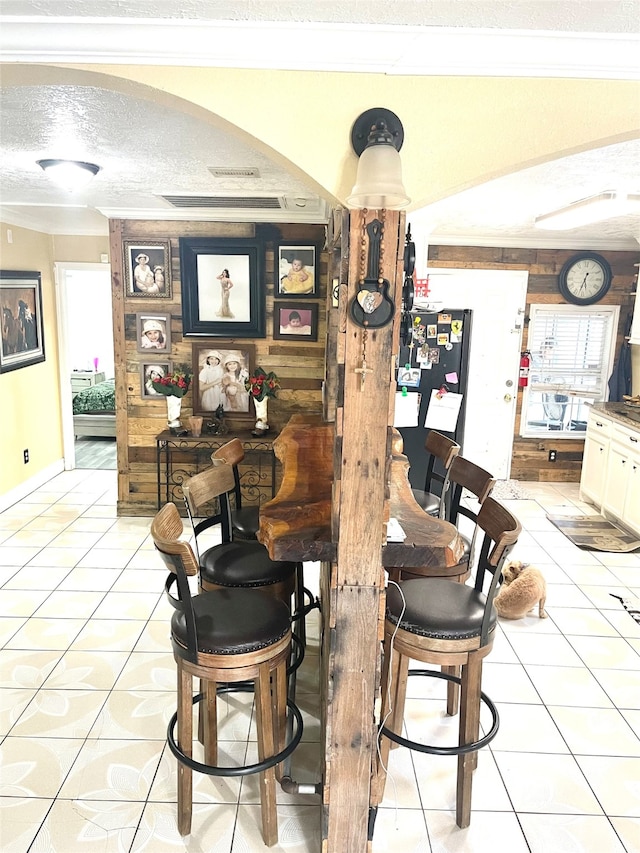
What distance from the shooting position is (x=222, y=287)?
189 inches

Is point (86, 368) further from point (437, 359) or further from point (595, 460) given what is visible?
point (595, 460)

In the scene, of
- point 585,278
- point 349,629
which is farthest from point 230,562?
point 585,278

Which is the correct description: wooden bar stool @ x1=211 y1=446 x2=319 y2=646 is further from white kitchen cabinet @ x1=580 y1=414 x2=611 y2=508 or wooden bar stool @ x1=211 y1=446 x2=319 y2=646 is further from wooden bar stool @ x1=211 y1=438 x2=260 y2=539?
white kitchen cabinet @ x1=580 y1=414 x2=611 y2=508

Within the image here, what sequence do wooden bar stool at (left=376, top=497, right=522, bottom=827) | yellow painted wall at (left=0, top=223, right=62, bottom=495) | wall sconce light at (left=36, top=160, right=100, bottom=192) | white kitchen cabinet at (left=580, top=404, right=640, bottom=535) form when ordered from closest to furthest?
wooden bar stool at (left=376, top=497, right=522, bottom=827)
wall sconce light at (left=36, top=160, right=100, bottom=192)
white kitchen cabinet at (left=580, top=404, right=640, bottom=535)
yellow painted wall at (left=0, top=223, right=62, bottom=495)

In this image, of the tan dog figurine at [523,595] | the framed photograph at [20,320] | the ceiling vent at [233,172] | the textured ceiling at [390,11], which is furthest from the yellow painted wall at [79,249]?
the tan dog figurine at [523,595]

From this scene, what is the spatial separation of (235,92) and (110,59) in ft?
1.13

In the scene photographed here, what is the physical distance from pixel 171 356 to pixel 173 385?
30 centimetres

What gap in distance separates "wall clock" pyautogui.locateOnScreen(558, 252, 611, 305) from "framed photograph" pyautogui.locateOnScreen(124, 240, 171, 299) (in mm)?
3675

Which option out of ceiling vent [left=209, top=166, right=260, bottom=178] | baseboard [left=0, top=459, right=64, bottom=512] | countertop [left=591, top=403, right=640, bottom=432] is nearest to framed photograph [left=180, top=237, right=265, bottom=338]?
ceiling vent [left=209, top=166, right=260, bottom=178]

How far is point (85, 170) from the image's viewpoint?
3305 millimetres

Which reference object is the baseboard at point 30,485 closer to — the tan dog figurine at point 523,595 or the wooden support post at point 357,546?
the tan dog figurine at point 523,595

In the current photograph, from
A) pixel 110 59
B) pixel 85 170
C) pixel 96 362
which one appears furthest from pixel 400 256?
pixel 96 362

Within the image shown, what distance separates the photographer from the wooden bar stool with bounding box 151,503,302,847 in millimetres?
1864

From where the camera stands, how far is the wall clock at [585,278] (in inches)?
230
